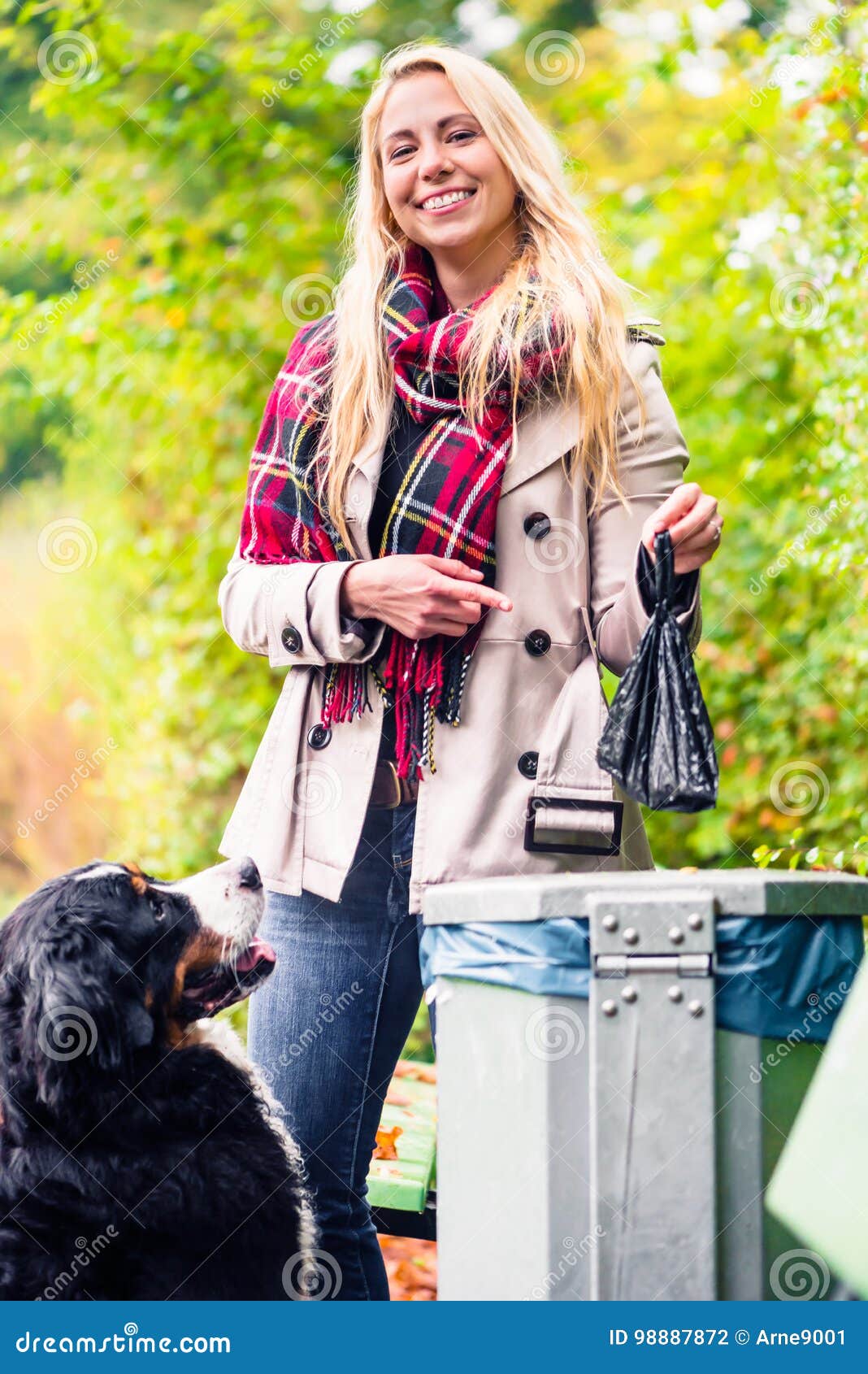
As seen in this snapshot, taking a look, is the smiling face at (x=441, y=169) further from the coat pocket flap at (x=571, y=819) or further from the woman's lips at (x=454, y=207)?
the coat pocket flap at (x=571, y=819)

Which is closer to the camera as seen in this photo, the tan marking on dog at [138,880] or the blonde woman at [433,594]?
the blonde woman at [433,594]

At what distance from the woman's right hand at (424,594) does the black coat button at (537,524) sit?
116 mm

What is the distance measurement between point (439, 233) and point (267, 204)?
11.2ft

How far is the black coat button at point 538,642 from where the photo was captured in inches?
84.9

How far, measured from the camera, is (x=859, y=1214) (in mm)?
1327

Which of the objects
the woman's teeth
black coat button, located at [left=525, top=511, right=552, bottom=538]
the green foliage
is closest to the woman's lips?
the woman's teeth

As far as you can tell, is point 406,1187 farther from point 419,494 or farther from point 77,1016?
point 419,494

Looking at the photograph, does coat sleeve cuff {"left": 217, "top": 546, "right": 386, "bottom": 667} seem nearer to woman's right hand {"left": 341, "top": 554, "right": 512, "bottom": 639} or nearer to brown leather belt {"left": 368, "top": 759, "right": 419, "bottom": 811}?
woman's right hand {"left": 341, "top": 554, "right": 512, "bottom": 639}

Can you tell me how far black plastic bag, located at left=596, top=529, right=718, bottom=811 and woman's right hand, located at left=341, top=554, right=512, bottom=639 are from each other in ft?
0.78

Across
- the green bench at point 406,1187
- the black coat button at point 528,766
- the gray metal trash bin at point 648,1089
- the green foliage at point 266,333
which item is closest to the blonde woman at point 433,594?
the black coat button at point 528,766

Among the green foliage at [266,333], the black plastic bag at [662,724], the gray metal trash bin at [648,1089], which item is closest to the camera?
the gray metal trash bin at [648,1089]

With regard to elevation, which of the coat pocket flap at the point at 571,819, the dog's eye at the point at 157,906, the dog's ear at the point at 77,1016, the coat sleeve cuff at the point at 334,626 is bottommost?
the dog's ear at the point at 77,1016

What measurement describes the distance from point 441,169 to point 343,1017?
142 cm

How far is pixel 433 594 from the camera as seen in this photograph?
2068 millimetres
